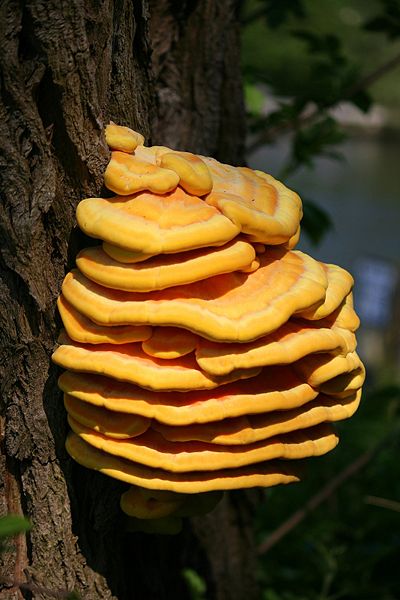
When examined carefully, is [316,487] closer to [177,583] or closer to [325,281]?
[177,583]

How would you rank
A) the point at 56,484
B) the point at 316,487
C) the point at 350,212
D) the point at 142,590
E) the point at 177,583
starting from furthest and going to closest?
1. the point at 350,212
2. the point at 316,487
3. the point at 177,583
4. the point at 142,590
5. the point at 56,484

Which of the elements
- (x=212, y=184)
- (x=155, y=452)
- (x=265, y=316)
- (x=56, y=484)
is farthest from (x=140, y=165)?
(x=56, y=484)

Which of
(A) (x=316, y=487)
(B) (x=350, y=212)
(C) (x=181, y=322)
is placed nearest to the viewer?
(C) (x=181, y=322)

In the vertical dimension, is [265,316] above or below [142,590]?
above

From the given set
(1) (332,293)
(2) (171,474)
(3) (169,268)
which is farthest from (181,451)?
(1) (332,293)

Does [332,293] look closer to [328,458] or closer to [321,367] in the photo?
[321,367]

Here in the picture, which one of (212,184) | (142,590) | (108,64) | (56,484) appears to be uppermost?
(108,64)

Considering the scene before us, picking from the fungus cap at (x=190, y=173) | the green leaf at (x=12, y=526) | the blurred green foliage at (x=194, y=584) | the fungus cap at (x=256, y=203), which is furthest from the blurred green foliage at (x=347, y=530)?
the green leaf at (x=12, y=526)

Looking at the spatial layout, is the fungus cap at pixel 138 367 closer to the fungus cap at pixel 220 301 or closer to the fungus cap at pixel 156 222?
the fungus cap at pixel 220 301
